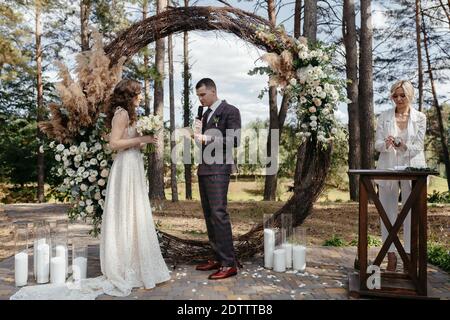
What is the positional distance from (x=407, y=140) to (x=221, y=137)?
1.62 meters

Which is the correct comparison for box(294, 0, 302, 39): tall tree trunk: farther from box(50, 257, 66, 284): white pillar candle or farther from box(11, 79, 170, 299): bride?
box(50, 257, 66, 284): white pillar candle

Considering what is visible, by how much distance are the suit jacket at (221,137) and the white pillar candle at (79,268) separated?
4.34 ft

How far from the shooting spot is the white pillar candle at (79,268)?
3771 mm

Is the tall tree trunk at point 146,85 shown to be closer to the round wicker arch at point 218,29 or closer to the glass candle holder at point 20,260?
the round wicker arch at point 218,29

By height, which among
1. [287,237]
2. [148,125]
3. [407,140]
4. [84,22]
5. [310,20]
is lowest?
[287,237]

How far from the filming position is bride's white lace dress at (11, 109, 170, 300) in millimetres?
3686

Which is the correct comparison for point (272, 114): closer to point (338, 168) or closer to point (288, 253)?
point (338, 168)

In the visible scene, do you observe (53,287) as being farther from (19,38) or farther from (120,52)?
(19,38)

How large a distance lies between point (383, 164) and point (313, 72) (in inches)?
41.7

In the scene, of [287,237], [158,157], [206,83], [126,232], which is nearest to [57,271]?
[126,232]

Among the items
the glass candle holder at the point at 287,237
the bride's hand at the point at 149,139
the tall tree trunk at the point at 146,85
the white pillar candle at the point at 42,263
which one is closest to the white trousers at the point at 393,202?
the glass candle holder at the point at 287,237

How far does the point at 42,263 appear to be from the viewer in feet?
12.6

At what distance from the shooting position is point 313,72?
413 cm

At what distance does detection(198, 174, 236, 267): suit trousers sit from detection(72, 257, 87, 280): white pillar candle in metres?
1.19
